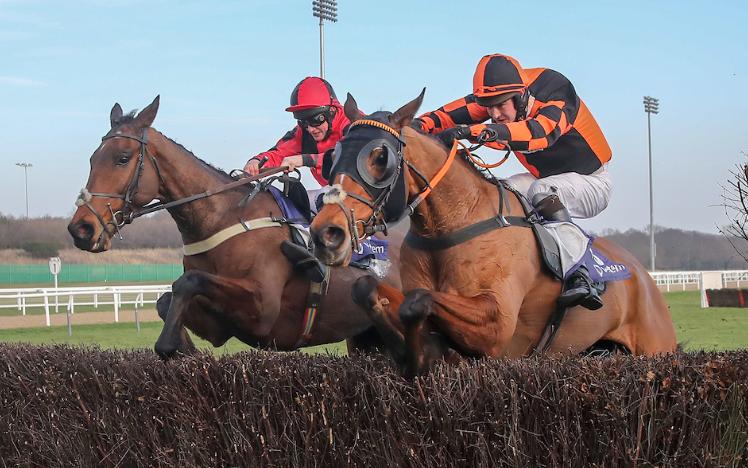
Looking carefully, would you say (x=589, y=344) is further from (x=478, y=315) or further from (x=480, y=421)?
(x=480, y=421)

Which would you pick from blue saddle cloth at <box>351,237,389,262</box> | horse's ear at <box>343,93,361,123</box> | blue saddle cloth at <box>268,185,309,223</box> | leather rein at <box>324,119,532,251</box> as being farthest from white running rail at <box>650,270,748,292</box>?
horse's ear at <box>343,93,361,123</box>

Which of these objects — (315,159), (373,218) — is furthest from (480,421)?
(315,159)

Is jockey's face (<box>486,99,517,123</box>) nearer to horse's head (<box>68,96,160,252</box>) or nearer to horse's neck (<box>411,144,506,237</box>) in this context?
horse's neck (<box>411,144,506,237</box>)

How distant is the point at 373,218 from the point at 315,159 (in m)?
2.12

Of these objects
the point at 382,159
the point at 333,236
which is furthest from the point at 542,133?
the point at 333,236

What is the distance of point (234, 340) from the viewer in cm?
1384

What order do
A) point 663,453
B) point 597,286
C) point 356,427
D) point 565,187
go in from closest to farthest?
point 663,453 < point 356,427 < point 597,286 < point 565,187

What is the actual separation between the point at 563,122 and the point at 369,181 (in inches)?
51.7

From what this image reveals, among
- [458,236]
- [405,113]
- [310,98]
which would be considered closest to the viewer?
[405,113]

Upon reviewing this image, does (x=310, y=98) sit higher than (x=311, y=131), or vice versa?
(x=310, y=98)

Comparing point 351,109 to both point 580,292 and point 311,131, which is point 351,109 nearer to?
point 580,292

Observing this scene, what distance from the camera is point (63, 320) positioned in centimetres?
1762

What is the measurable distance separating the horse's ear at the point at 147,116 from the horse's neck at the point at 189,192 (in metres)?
0.07

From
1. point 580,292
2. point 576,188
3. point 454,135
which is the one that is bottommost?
point 580,292
